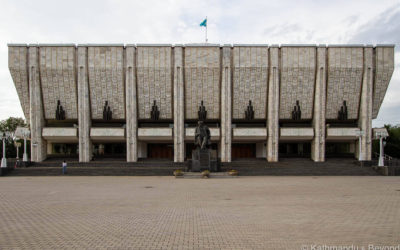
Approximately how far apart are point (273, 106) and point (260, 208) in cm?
2944

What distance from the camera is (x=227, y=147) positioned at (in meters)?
39.1

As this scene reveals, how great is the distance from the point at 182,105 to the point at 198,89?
2.88m

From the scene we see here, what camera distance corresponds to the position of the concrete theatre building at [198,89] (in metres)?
38.3

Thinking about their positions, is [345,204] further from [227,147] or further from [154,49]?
[154,49]

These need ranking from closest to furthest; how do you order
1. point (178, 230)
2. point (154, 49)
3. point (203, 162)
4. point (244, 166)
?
1. point (178, 230)
2. point (203, 162)
3. point (244, 166)
4. point (154, 49)

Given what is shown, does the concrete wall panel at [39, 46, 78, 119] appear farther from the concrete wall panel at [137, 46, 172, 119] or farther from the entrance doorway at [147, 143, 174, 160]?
the entrance doorway at [147, 143, 174, 160]

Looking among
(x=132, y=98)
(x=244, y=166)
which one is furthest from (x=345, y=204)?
(x=132, y=98)

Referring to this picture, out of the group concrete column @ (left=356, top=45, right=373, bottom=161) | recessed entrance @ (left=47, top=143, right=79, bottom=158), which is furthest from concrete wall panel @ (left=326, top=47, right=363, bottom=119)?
recessed entrance @ (left=47, top=143, right=79, bottom=158)

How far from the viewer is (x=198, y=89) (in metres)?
39.7

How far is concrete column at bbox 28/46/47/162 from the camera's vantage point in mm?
37938

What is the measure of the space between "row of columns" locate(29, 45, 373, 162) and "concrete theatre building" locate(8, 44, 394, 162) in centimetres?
12

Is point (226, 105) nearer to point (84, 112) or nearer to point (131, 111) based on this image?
point (131, 111)

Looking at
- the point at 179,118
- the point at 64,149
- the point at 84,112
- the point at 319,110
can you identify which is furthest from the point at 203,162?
the point at 64,149

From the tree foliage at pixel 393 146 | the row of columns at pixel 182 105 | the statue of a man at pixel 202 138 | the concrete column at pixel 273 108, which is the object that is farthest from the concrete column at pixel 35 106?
the tree foliage at pixel 393 146
